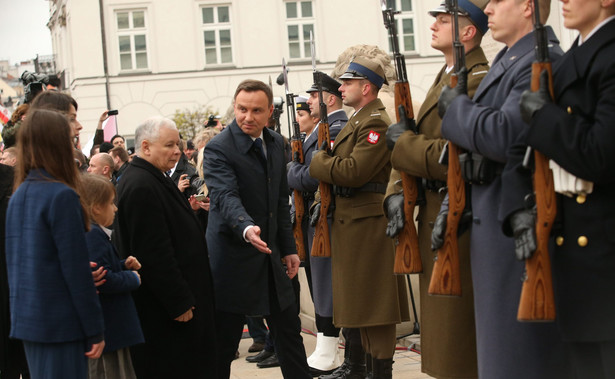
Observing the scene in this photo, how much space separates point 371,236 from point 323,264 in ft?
2.63

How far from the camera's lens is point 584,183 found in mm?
3098

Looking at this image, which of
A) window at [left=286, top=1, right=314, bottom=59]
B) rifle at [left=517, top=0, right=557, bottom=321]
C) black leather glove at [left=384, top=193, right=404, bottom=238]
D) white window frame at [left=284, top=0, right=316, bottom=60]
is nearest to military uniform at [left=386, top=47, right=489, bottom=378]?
black leather glove at [left=384, top=193, right=404, bottom=238]

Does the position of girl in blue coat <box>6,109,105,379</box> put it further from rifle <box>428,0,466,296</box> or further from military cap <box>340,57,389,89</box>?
military cap <box>340,57,389,89</box>

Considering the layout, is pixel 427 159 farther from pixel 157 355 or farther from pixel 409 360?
pixel 409 360

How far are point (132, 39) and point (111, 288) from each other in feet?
94.3

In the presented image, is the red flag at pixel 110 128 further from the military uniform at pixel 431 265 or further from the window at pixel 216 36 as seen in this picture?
the window at pixel 216 36

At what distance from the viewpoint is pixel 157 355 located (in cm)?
495

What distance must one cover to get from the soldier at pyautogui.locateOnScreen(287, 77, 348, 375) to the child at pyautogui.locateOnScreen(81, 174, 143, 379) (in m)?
2.08

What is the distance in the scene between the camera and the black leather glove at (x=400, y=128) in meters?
4.45

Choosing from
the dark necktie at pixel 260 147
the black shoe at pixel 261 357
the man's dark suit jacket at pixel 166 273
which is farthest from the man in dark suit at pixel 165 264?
the black shoe at pixel 261 357

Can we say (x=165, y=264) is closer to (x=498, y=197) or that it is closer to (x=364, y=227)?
(x=364, y=227)

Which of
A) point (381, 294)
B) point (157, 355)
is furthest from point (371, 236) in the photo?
point (157, 355)

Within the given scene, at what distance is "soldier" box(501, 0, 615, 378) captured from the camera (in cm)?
305

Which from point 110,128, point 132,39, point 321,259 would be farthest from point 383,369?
point 132,39
